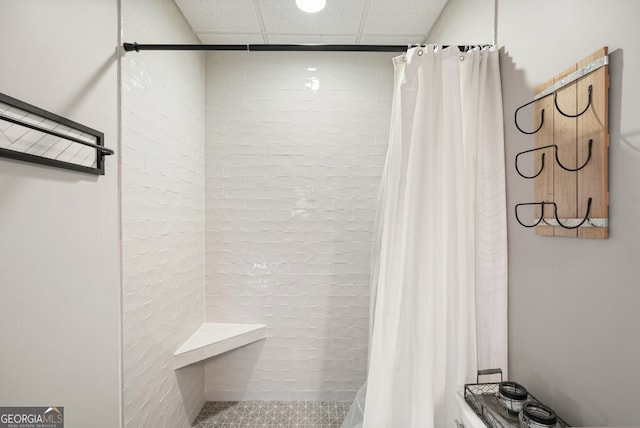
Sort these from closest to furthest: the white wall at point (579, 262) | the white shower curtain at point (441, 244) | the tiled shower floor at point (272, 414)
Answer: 1. the white wall at point (579, 262)
2. the white shower curtain at point (441, 244)
3. the tiled shower floor at point (272, 414)

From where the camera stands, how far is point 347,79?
2098 mm

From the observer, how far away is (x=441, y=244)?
122 centimetres

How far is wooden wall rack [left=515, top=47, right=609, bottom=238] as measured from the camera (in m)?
0.78

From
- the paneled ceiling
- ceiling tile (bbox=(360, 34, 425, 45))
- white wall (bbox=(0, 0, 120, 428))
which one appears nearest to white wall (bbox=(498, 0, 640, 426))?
the paneled ceiling

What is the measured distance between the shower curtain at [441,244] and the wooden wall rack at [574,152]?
0.71ft

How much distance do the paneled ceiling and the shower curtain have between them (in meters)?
0.68

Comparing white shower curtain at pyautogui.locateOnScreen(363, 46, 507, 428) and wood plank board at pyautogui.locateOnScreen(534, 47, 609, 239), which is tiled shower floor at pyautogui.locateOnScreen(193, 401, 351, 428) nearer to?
white shower curtain at pyautogui.locateOnScreen(363, 46, 507, 428)

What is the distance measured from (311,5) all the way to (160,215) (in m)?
1.35

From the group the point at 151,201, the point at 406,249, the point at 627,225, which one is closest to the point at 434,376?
the point at 406,249

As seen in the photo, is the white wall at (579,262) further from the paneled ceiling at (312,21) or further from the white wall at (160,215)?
the white wall at (160,215)

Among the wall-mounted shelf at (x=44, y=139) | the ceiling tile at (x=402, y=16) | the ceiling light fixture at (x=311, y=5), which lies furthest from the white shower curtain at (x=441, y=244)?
the wall-mounted shelf at (x=44, y=139)

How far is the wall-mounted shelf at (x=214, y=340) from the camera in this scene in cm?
175

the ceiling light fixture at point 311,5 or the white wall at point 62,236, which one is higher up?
the ceiling light fixture at point 311,5

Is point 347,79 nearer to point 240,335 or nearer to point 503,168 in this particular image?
point 503,168
